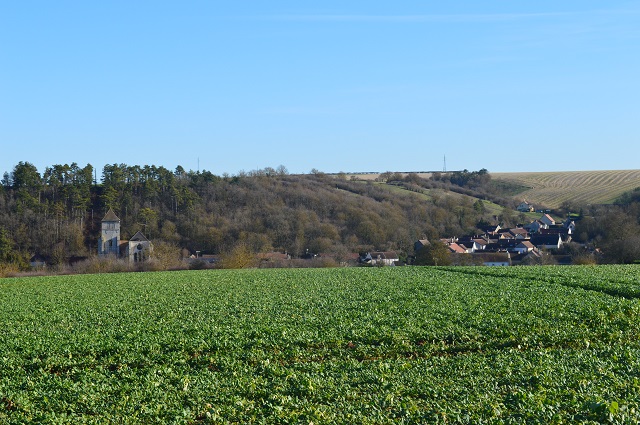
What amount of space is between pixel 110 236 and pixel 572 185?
101 meters

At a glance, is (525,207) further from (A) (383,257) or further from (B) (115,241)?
(B) (115,241)

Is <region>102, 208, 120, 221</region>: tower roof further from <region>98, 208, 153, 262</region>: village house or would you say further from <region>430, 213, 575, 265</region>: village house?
<region>430, 213, 575, 265</region>: village house

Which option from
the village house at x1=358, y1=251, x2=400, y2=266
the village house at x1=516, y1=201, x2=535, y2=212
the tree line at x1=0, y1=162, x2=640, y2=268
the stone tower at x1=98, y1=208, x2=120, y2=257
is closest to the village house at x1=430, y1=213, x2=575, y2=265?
the tree line at x1=0, y1=162, x2=640, y2=268

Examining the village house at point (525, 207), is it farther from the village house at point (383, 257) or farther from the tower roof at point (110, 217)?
the tower roof at point (110, 217)

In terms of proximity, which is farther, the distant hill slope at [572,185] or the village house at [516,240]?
the distant hill slope at [572,185]

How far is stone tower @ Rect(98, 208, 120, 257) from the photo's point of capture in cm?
9362

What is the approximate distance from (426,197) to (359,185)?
553 inches

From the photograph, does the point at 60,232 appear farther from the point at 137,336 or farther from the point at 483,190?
the point at 483,190

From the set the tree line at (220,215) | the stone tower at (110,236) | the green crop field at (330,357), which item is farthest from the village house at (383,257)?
the green crop field at (330,357)

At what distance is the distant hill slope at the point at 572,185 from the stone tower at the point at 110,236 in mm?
82555

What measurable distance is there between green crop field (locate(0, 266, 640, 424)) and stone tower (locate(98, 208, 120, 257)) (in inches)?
2475

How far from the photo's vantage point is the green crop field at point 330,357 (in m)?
12.5

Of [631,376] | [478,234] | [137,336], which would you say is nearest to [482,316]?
[631,376]

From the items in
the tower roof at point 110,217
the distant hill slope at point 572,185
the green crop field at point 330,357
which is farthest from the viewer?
the distant hill slope at point 572,185
